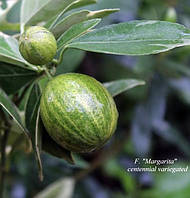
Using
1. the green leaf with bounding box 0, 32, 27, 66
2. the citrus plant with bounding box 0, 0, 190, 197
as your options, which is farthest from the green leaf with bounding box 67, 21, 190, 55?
the green leaf with bounding box 0, 32, 27, 66

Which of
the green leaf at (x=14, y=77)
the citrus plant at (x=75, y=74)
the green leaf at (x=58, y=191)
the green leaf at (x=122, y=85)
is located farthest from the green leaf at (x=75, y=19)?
the green leaf at (x=58, y=191)

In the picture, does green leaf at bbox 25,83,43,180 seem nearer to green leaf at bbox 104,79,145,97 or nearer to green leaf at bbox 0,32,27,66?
green leaf at bbox 0,32,27,66

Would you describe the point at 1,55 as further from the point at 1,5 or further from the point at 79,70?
the point at 79,70

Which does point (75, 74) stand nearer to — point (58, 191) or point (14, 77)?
point (14, 77)

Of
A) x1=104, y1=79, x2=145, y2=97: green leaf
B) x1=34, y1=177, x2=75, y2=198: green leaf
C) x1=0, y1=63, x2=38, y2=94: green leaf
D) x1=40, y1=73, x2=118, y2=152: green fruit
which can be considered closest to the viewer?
x1=40, y1=73, x2=118, y2=152: green fruit

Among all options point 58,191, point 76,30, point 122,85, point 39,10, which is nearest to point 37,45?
point 76,30

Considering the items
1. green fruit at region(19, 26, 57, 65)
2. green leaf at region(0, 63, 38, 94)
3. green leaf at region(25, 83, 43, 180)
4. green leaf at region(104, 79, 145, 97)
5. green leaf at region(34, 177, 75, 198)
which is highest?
green fruit at region(19, 26, 57, 65)

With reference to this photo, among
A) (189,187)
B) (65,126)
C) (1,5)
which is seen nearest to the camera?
(65,126)

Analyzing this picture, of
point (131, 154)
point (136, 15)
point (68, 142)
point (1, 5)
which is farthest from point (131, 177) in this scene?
point (68, 142)
